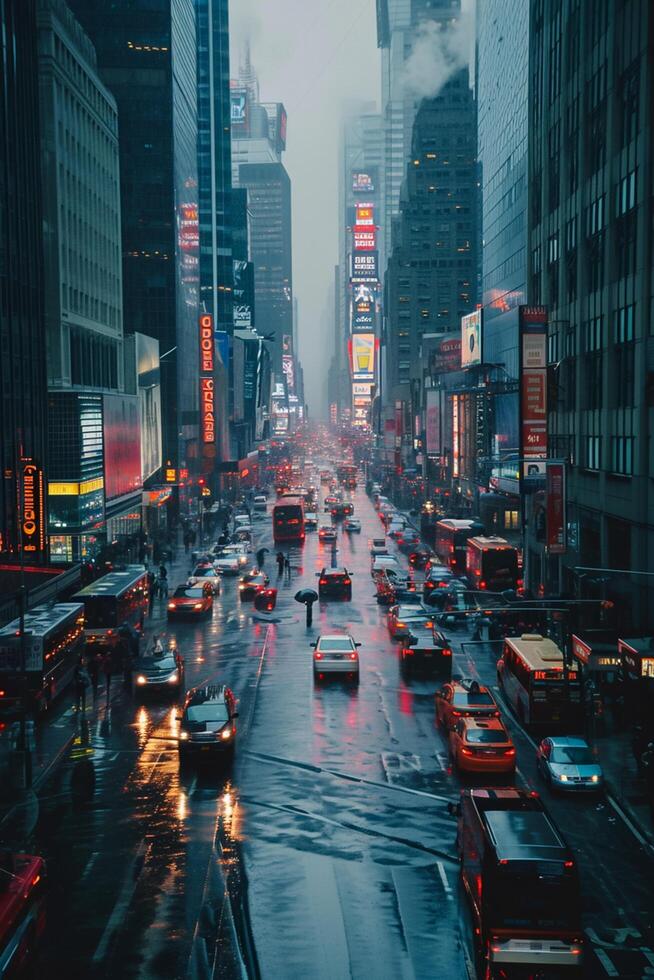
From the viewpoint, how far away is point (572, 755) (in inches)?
1103

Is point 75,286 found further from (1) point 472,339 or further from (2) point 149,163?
(2) point 149,163

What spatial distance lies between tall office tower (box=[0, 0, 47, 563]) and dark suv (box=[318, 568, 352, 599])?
1518 centimetres

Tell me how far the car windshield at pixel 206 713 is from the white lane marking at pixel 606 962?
14094 mm

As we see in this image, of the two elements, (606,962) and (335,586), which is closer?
(606,962)

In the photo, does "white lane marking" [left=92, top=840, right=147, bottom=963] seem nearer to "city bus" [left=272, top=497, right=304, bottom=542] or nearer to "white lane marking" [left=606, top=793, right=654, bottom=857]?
"white lane marking" [left=606, top=793, right=654, bottom=857]

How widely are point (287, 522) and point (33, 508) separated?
36.7 m

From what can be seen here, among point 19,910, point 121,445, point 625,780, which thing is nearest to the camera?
point 19,910

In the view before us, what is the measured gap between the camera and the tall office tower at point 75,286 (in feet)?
238

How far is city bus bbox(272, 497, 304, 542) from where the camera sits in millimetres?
94500

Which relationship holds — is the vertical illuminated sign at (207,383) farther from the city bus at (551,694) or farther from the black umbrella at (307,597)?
the city bus at (551,694)

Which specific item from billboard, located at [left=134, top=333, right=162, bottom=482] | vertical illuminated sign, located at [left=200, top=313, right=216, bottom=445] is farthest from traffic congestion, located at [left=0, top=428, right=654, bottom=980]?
vertical illuminated sign, located at [left=200, top=313, right=216, bottom=445]

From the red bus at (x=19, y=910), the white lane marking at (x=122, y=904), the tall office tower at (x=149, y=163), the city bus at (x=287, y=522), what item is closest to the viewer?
the red bus at (x=19, y=910)

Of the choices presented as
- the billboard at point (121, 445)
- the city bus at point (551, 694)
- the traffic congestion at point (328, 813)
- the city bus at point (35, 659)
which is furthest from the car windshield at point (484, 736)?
the billboard at point (121, 445)

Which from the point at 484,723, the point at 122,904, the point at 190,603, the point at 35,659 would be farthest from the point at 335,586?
the point at 122,904
